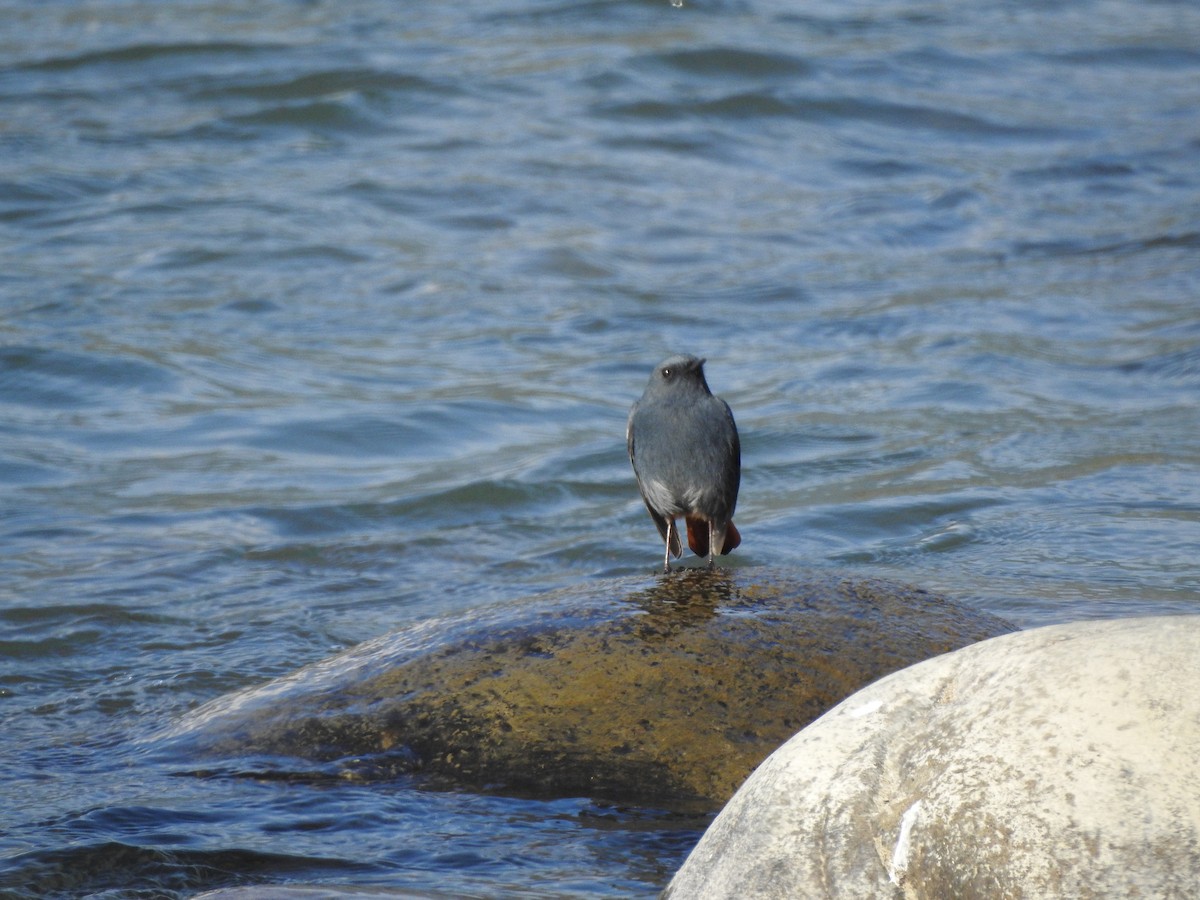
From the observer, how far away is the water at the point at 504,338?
17.1 ft

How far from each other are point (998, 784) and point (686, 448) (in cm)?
239

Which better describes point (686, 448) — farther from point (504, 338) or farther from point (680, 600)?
point (504, 338)

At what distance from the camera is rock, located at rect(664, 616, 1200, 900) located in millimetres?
2584

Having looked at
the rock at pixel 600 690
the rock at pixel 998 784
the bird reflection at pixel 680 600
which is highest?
the rock at pixel 998 784

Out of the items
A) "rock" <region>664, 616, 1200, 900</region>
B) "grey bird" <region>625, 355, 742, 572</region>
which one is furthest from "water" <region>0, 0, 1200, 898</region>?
"grey bird" <region>625, 355, 742, 572</region>

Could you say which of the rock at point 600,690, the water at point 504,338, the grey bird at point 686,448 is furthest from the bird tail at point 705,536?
the water at point 504,338

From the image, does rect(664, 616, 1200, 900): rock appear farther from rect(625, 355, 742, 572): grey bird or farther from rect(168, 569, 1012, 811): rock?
rect(625, 355, 742, 572): grey bird

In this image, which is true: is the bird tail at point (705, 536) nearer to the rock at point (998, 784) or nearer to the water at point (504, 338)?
the water at point (504, 338)

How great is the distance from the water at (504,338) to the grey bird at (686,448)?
112 centimetres

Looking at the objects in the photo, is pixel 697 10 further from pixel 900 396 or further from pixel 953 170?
pixel 900 396

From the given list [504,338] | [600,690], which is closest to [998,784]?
[600,690]

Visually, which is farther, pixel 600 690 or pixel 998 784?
pixel 600 690

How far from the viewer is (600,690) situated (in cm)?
429

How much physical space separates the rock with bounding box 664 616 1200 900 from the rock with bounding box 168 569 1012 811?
1036 millimetres
